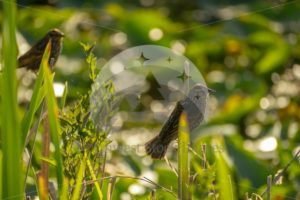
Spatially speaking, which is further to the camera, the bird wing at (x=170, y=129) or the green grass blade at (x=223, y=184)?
the bird wing at (x=170, y=129)

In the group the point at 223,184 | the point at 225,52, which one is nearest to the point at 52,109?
the point at 223,184

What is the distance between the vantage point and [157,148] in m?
0.67

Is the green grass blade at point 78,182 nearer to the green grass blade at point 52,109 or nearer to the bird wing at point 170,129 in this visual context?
the green grass blade at point 52,109

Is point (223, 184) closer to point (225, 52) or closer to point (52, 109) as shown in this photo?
point (52, 109)

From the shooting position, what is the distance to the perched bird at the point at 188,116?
2.16ft

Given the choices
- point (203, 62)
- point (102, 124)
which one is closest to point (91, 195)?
point (102, 124)

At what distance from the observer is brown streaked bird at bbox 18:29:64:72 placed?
71cm

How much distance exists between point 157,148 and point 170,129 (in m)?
0.03

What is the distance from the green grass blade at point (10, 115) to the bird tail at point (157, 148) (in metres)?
0.19

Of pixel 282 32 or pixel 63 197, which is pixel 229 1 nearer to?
pixel 282 32

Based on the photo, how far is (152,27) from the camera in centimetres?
252

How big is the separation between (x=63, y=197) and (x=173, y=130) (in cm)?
15

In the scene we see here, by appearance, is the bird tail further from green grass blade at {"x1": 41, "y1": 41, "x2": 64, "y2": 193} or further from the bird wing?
green grass blade at {"x1": 41, "y1": 41, "x2": 64, "y2": 193}

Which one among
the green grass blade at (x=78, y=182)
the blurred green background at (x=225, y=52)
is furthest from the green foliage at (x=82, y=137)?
the blurred green background at (x=225, y=52)
